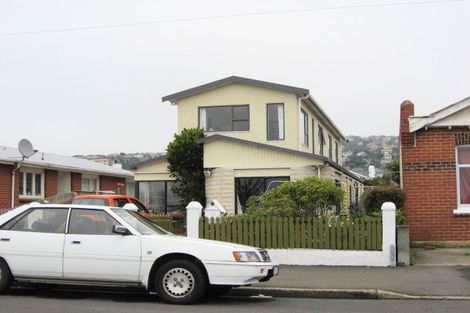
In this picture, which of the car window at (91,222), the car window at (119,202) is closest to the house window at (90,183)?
the car window at (119,202)

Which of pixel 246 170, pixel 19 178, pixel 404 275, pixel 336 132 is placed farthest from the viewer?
pixel 336 132

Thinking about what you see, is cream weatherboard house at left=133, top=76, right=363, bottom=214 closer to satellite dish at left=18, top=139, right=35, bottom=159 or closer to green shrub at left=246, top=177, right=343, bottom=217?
satellite dish at left=18, top=139, right=35, bottom=159

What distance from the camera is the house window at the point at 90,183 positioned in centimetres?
3294

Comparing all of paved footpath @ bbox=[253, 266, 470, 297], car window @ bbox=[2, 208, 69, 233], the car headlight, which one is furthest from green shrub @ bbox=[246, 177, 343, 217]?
car window @ bbox=[2, 208, 69, 233]

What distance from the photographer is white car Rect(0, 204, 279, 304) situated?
8.82 meters

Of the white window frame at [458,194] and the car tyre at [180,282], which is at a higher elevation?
the white window frame at [458,194]

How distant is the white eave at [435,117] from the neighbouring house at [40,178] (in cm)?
1631

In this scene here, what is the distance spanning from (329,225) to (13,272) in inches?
272

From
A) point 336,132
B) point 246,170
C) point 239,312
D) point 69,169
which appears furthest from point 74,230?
point 336,132

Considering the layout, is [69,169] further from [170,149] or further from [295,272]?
[295,272]

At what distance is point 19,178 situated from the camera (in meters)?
26.4

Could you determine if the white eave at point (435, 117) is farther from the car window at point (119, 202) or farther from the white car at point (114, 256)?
the car window at point (119, 202)

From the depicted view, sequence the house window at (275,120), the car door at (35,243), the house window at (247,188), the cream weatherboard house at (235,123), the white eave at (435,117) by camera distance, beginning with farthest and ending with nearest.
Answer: the house window at (275,120), the cream weatherboard house at (235,123), the house window at (247,188), the white eave at (435,117), the car door at (35,243)

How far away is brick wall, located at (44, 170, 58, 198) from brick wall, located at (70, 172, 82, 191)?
158cm
